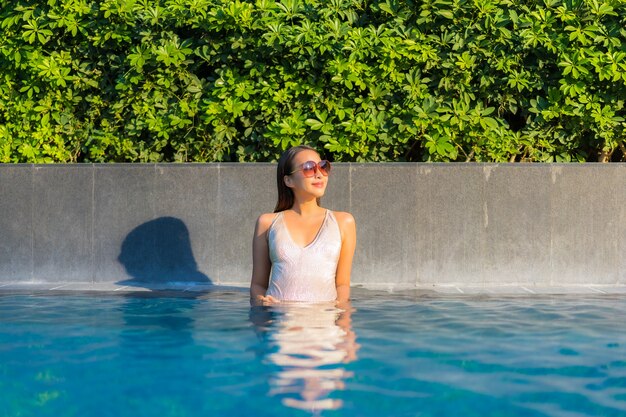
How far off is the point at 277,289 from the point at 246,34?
394 cm

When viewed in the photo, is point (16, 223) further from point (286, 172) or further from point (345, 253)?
point (345, 253)

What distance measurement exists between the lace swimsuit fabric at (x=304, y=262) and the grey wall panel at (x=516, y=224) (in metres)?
2.97

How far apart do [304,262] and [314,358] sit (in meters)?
1.54

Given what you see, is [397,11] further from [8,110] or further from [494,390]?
[494,390]

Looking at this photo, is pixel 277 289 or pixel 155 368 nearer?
pixel 155 368

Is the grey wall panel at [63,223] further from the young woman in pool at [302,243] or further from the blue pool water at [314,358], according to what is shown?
the young woman in pool at [302,243]

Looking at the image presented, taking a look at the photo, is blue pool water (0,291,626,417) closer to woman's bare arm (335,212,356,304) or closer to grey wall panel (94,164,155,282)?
woman's bare arm (335,212,356,304)

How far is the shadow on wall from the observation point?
10.1 meters

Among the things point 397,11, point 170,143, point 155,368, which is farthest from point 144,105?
point 155,368

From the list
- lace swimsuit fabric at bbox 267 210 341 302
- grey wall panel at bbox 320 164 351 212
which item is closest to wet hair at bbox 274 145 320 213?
lace swimsuit fabric at bbox 267 210 341 302

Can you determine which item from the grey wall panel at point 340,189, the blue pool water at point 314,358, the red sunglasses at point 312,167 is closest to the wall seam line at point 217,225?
the grey wall panel at point 340,189

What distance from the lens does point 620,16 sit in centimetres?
1007

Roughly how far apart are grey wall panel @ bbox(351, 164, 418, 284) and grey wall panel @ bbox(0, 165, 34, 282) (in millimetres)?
3635

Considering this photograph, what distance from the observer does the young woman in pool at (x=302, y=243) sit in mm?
7309
